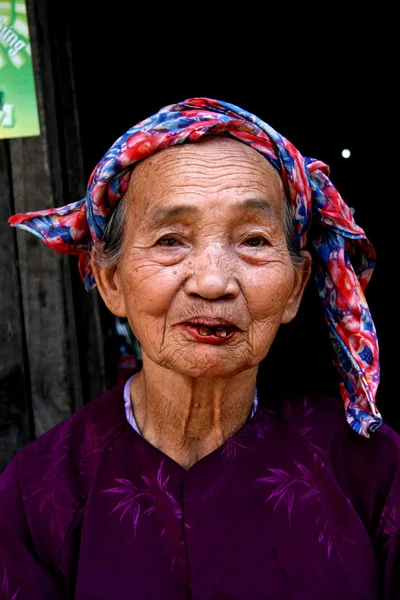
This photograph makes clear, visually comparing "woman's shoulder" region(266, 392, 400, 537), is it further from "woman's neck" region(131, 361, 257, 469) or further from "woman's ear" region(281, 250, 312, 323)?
"woman's ear" region(281, 250, 312, 323)

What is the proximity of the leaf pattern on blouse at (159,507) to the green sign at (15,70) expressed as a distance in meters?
1.45

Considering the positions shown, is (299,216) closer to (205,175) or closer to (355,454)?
(205,175)

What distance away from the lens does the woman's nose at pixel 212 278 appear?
1540 mm

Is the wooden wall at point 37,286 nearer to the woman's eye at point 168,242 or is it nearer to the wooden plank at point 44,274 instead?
the wooden plank at point 44,274

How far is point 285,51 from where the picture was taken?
4.87m

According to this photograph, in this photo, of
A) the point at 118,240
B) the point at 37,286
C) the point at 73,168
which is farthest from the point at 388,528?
the point at 73,168

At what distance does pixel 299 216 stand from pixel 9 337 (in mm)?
1291

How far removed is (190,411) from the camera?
178cm

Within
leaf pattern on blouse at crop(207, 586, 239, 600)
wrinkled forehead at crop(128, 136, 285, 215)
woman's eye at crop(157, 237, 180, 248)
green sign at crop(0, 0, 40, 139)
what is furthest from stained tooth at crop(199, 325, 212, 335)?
green sign at crop(0, 0, 40, 139)

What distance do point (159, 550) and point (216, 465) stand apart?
10.6 inches

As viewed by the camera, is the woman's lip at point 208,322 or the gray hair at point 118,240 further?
the gray hair at point 118,240

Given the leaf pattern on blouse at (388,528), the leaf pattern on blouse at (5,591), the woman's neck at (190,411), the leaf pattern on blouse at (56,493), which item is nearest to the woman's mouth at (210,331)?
the woman's neck at (190,411)

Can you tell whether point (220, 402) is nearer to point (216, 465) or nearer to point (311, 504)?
point (216, 465)


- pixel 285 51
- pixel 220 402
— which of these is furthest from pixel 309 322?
pixel 220 402
